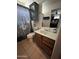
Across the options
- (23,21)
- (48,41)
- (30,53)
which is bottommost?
(30,53)

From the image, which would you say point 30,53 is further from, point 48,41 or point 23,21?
point 23,21

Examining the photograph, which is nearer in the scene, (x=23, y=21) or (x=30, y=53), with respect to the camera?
(x=30, y=53)

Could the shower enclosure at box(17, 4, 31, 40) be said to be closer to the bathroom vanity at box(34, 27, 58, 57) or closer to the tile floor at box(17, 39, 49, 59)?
the tile floor at box(17, 39, 49, 59)

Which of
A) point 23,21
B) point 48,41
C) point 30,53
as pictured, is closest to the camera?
point 48,41

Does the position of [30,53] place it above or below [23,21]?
below

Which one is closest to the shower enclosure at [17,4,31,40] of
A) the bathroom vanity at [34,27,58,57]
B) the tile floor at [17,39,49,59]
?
the tile floor at [17,39,49,59]

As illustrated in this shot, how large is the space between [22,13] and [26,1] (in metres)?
1.06

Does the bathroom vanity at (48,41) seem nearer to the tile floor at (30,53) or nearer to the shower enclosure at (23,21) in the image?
the tile floor at (30,53)

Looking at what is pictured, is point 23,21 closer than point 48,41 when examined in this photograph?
No

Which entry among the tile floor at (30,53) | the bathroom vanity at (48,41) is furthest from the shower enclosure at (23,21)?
the bathroom vanity at (48,41)

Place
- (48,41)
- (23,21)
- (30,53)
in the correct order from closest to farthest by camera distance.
Answer: (48,41), (30,53), (23,21)

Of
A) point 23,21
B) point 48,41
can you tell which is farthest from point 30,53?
point 23,21
